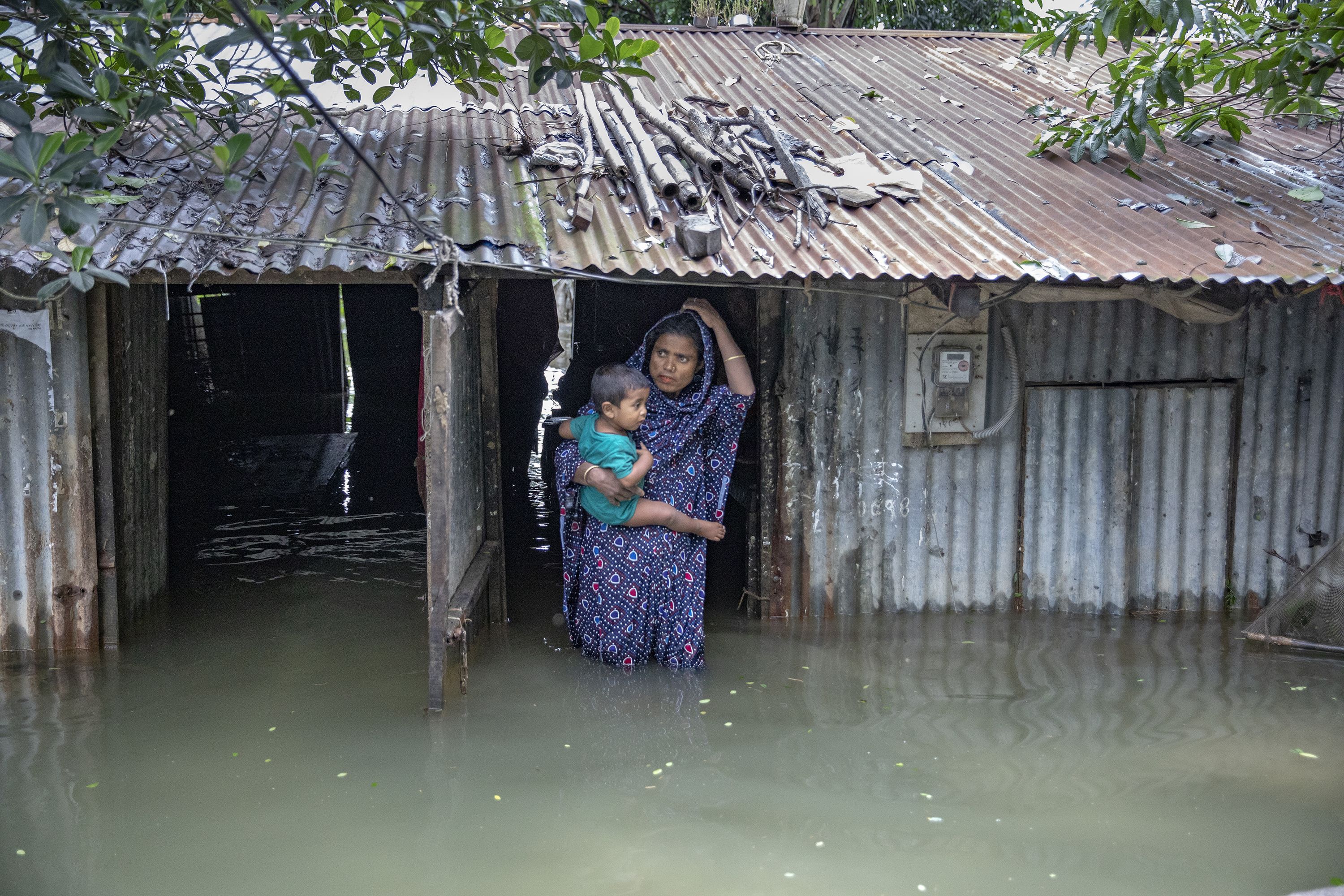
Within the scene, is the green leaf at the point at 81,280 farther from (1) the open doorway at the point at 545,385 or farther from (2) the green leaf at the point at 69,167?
(1) the open doorway at the point at 545,385

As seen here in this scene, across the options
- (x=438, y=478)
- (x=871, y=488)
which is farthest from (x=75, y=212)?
(x=871, y=488)

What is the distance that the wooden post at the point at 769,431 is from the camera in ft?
18.2

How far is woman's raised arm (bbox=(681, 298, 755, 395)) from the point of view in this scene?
503 centimetres

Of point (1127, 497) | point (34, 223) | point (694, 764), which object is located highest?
point (34, 223)

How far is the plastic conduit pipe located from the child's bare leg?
1714mm

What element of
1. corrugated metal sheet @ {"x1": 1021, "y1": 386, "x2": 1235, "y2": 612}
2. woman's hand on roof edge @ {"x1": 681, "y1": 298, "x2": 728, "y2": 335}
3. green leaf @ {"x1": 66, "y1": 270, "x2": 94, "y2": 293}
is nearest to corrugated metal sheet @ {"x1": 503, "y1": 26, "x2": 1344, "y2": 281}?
woman's hand on roof edge @ {"x1": 681, "y1": 298, "x2": 728, "y2": 335}

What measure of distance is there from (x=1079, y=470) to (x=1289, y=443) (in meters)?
1.30

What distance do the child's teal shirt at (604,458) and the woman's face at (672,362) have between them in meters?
0.34

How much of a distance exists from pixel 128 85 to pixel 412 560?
378cm

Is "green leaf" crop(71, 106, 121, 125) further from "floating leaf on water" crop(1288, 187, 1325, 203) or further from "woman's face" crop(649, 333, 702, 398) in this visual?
"floating leaf on water" crop(1288, 187, 1325, 203)

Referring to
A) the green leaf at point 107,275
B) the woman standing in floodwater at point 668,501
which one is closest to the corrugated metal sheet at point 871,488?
the woman standing in floodwater at point 668,501

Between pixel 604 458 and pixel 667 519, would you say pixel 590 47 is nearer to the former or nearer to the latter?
pixel 604 458

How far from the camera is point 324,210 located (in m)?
4.80

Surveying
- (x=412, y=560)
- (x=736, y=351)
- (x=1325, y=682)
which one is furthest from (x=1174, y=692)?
(x=412, y=560)
